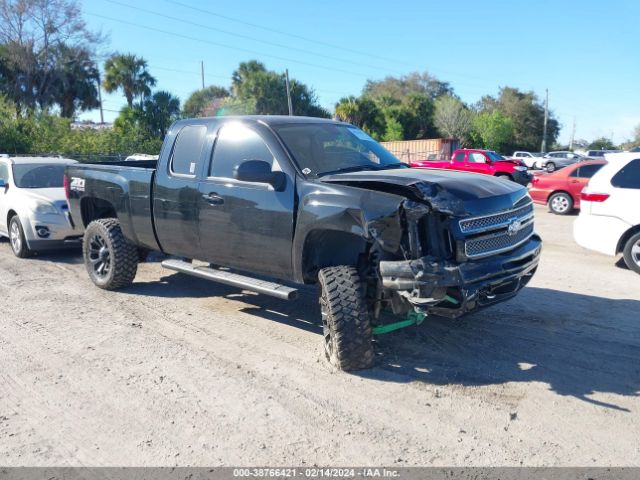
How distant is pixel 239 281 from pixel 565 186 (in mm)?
11732

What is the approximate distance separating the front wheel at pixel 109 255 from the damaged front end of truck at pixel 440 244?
332cm

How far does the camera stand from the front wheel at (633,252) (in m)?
7.33

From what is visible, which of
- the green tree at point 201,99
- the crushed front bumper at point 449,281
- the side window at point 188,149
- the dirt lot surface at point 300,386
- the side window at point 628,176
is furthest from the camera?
the green tree at point 201,99

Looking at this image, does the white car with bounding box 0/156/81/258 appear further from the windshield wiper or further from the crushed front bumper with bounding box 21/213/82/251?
the windshield wiper

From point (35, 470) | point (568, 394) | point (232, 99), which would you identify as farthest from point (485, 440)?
point (232, 99)

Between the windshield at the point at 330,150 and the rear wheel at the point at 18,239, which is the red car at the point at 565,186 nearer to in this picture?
the windshield at the point at 330,150

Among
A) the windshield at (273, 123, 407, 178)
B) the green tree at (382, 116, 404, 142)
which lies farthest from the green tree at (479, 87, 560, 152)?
the windshield at (273, 123, 407, 178)

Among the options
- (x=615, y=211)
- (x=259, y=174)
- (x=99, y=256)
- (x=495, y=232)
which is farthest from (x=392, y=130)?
(x=495, y=232)

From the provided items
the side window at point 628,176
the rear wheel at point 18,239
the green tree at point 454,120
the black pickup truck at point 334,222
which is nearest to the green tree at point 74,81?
the green tree at point 454,120

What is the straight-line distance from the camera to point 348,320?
13.6 feet

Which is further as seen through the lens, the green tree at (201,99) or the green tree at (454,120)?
the green tree at (201,99)

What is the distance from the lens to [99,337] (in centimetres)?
517

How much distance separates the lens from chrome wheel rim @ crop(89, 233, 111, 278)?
670 cm

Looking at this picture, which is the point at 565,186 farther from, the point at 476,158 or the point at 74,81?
the point at 74,81
